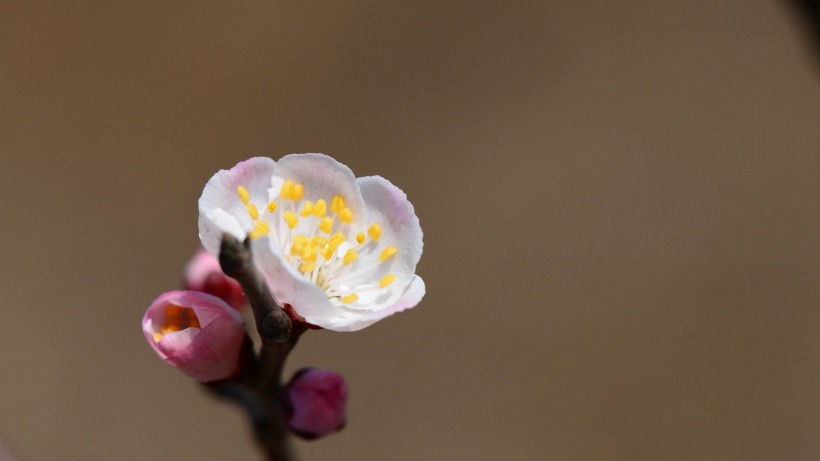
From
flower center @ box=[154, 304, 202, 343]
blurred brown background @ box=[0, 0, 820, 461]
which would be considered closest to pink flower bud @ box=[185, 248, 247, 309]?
flower center @ box=[154, 304, 202, 343]

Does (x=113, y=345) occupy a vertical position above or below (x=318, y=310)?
above

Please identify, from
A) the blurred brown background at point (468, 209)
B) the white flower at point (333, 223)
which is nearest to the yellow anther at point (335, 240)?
the white flower at point (333, 223)

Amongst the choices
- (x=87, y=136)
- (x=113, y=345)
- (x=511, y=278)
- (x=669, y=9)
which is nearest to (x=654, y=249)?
(x=511, y=278)

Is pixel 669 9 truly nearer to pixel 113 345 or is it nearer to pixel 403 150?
pixel 403 150

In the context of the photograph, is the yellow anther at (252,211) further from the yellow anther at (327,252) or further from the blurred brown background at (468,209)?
the blurred brown background at (468,209)

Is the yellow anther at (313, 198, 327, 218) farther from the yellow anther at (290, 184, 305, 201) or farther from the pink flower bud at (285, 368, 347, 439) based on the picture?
the pink flower bud at (285, 368, 347, 439)

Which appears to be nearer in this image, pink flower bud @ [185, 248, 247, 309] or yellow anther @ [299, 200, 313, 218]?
yellow anther @ [299, 200, 313, 218]

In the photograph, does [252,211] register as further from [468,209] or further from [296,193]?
[468,209]
